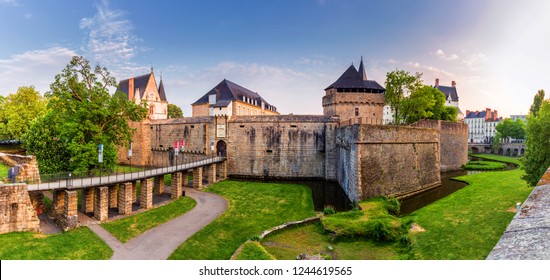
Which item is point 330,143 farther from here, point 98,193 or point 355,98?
point 98,193


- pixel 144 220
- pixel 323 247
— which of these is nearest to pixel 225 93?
pixel 144 220

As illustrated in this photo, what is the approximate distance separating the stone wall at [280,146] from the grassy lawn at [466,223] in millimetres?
13895

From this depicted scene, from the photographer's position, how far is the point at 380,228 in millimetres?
13773

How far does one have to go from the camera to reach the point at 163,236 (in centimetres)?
1462

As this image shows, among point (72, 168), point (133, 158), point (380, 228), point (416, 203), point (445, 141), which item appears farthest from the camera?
point (133, 158)

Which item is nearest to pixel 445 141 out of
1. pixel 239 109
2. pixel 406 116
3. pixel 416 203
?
pixel 406 116

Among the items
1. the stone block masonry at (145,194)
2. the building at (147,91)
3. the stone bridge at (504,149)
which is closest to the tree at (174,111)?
the building at (147,91)

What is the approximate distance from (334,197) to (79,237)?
18.2 metres

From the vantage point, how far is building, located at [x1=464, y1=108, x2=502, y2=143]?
81.5 m

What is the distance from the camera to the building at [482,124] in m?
81.5

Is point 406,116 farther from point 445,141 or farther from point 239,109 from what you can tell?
point 239,109

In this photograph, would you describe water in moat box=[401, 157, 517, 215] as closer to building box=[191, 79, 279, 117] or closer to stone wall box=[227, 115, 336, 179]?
stone wall box=[227, 115, 336, 179]

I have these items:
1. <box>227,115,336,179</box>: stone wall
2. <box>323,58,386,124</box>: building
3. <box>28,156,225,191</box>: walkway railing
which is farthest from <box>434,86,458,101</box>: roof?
<box>28,156,225,191</box>: walkway railing

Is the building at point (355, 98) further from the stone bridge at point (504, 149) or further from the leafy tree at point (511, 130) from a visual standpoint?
the leafy tree at point (511, 130)
